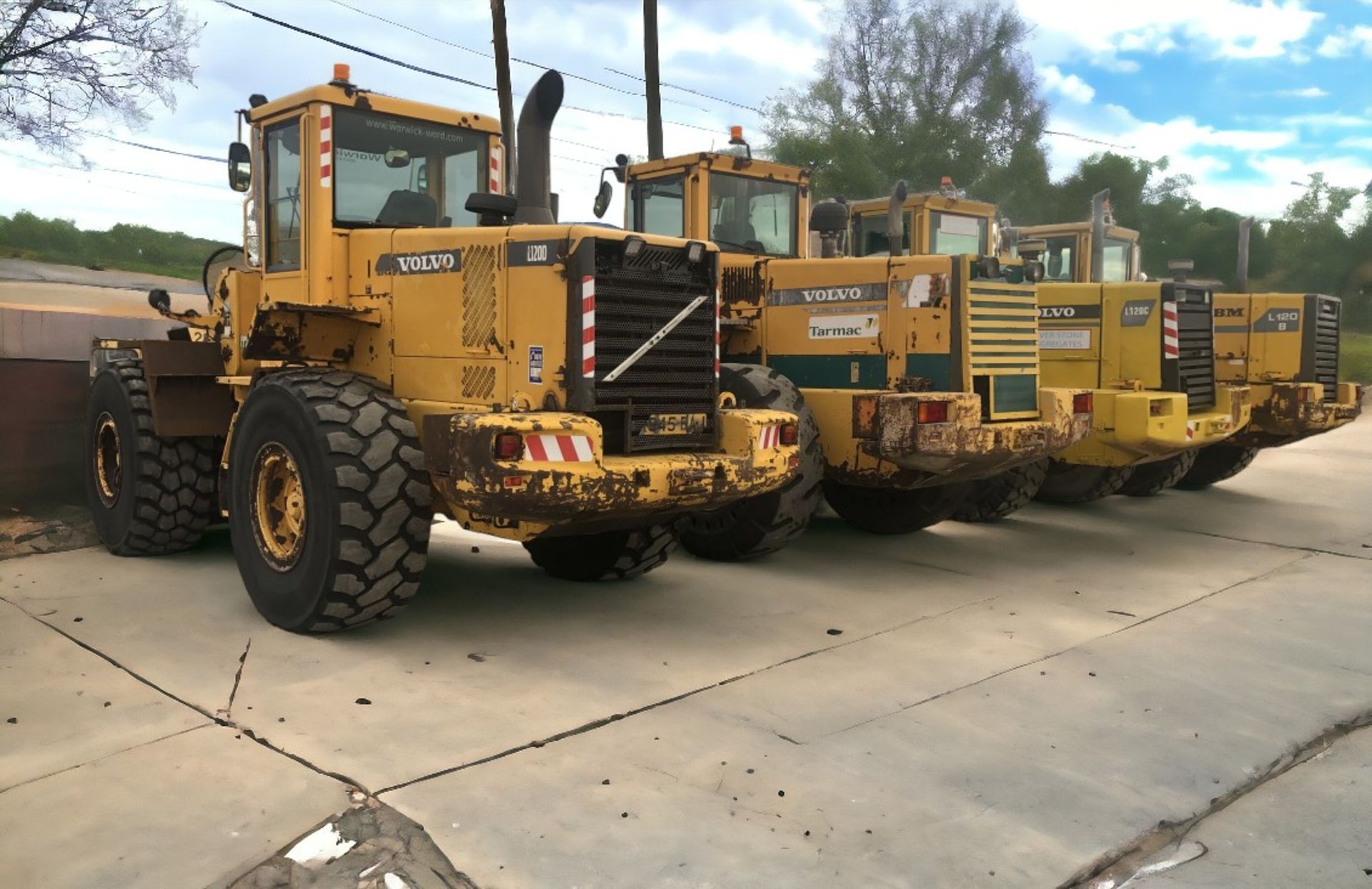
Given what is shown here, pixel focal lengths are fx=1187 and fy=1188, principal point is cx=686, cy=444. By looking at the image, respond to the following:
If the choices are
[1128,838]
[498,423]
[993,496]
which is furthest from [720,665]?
[993,496]

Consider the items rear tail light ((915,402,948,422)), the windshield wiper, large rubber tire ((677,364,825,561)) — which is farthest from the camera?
the windshield wiper

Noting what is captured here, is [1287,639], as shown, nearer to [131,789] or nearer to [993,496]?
[993,496]

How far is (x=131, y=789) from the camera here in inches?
157

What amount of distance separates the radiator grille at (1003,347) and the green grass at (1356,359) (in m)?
19.7

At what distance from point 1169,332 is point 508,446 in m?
6.34

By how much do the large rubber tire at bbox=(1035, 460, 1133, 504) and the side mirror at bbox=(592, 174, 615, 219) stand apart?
473cm

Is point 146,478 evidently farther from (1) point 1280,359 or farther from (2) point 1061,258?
(1) point 1280,359

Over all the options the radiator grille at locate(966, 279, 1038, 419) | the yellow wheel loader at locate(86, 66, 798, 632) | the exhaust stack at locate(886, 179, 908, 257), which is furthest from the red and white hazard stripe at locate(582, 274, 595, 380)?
the radiator grille at locate(966, 279, 1038, 419)

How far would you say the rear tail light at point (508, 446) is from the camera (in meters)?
5.11

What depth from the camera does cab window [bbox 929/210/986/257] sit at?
9.78 m

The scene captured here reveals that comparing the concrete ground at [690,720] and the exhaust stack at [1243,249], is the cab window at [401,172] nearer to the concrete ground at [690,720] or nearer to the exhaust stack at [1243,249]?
the concrete ground at [690,720]

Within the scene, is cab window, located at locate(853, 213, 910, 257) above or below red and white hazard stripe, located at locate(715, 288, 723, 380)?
above

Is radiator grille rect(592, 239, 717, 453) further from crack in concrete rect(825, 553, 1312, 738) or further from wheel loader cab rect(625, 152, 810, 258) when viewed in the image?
wheel loader cab rect(625, 152, 810, 258)

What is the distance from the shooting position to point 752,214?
9.19 meters
